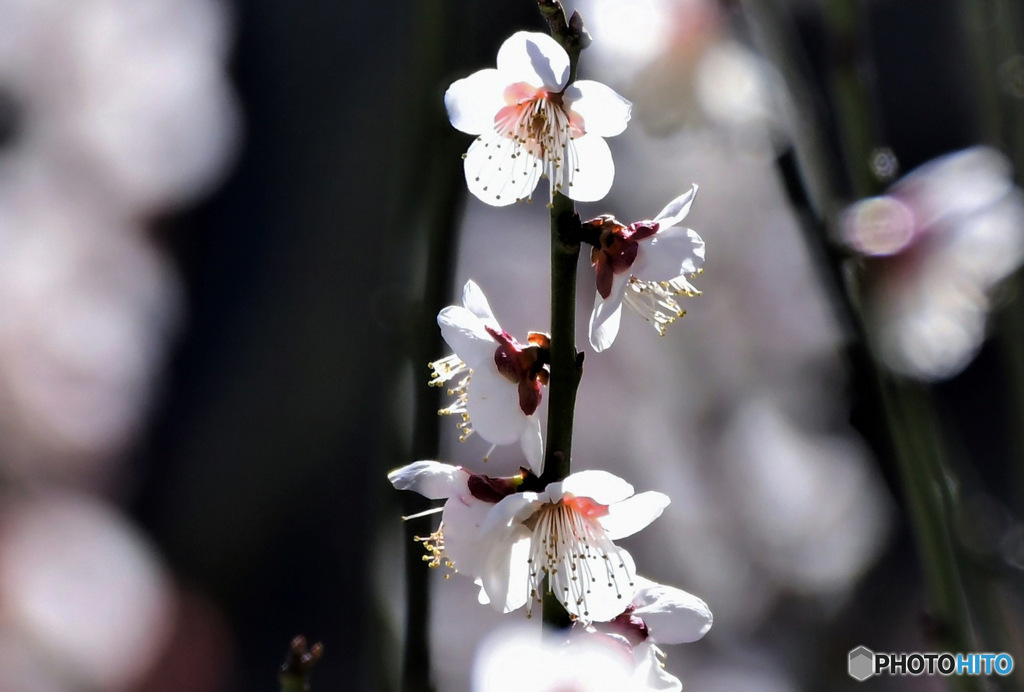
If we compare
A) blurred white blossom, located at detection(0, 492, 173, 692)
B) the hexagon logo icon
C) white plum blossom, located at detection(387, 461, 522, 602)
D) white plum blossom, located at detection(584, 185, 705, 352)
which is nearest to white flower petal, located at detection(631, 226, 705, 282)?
white plum blossom, located at detection(584, 185, 705, 352)

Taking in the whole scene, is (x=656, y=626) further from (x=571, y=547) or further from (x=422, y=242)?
(x=422, y=242)

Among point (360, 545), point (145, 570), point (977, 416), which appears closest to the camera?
point (145, 570)

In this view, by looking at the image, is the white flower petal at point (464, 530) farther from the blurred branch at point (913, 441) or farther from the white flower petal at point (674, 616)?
the blurred branch at point (913, 441)

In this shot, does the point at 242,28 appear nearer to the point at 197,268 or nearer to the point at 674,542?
the point at 197,268

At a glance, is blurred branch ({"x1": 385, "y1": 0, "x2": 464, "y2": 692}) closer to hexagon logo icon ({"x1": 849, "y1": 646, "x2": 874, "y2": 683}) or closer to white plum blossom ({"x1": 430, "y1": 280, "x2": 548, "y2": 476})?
white plum blossom ({"x1": 430, "y1": 280, "x2": 548, "y2": 476})

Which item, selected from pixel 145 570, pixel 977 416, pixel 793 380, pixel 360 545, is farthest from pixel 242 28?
pixel 977 416

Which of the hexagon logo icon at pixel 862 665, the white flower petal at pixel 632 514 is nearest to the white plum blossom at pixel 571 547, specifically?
the white flower petal at pixel 632 514

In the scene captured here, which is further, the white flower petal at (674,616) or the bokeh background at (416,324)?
the bokeh background at (416,324)
